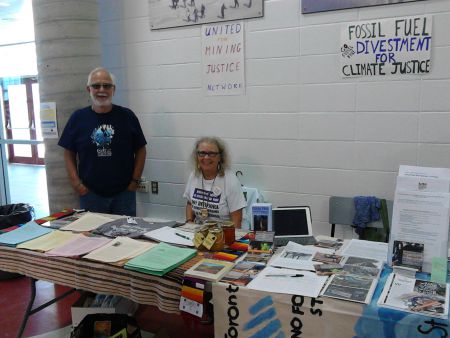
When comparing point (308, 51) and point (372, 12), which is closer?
point (372, 12)

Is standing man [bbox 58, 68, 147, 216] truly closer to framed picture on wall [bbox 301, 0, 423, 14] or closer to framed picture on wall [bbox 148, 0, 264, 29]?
framed picture on wall [bbox 148, 0, 264, 29]

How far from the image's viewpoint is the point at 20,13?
459 centimetres

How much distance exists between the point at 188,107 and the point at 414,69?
62.2 inches

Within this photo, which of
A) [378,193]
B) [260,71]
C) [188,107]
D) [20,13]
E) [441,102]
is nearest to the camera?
[441,102]

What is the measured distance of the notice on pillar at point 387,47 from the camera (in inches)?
96.4

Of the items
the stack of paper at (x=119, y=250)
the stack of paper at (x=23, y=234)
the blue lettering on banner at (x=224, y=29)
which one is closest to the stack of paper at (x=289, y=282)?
the stack of paper at (x=119, y=250)

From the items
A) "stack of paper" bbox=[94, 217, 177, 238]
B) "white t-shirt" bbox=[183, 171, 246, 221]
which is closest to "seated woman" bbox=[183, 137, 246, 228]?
"white t-shirt" bbox=[183, 171, 246, 221]

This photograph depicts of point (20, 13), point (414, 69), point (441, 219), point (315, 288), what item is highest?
point (20, 13)

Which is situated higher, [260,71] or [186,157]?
[260,71]

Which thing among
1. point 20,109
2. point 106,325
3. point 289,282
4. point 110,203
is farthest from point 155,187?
point 20,109

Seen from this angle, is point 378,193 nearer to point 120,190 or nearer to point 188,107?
point 188,107

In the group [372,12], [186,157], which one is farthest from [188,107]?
[372,12]

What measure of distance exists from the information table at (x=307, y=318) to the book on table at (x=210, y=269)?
0.18ft

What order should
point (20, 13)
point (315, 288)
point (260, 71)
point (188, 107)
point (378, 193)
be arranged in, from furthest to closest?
point (20, 13) < point (188, 107) < point (260, 71) < point (378, 193) < point (315, 288)
